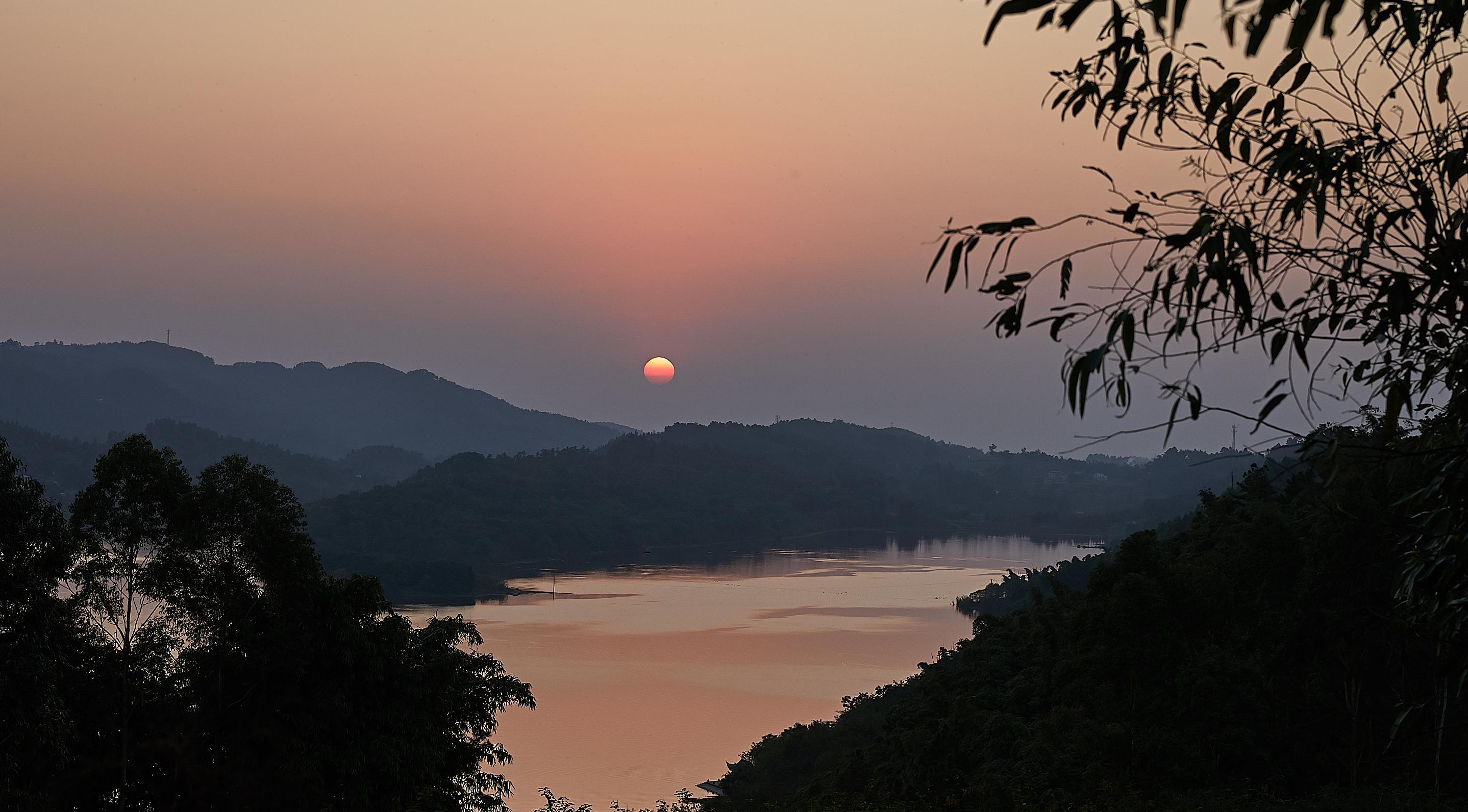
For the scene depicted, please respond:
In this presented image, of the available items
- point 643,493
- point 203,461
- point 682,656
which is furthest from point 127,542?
point 203,461

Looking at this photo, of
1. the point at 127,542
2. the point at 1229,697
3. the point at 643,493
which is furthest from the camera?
the point at 643,493

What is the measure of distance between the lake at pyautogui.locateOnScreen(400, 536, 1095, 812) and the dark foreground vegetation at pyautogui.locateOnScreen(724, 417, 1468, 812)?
9.40 metres

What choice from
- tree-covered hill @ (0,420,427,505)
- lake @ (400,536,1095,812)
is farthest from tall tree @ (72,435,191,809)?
tree-covered hill @ (0,420,427,505)

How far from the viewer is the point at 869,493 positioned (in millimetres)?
115938

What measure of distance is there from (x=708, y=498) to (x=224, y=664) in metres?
87.7

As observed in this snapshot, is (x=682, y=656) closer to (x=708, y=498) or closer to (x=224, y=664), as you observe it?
(x=224, y=664)

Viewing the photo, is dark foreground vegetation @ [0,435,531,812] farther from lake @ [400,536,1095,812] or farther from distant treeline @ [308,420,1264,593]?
distant treeline @ [308,420,1264,593]

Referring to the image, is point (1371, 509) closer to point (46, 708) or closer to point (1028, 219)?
point (1028, 219)

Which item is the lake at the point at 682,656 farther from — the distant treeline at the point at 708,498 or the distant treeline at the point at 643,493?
the distant treeline at the point at 708,498

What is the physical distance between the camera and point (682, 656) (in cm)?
3409

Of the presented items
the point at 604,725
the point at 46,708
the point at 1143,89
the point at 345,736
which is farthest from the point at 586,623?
the point at 1143,89

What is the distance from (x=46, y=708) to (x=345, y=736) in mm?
3238

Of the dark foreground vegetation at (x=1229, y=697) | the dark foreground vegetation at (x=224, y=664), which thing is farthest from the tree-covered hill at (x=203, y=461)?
the dark foreground vegetation at (x=1229, y=697)

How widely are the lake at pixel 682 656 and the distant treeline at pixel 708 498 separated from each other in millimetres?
11364
